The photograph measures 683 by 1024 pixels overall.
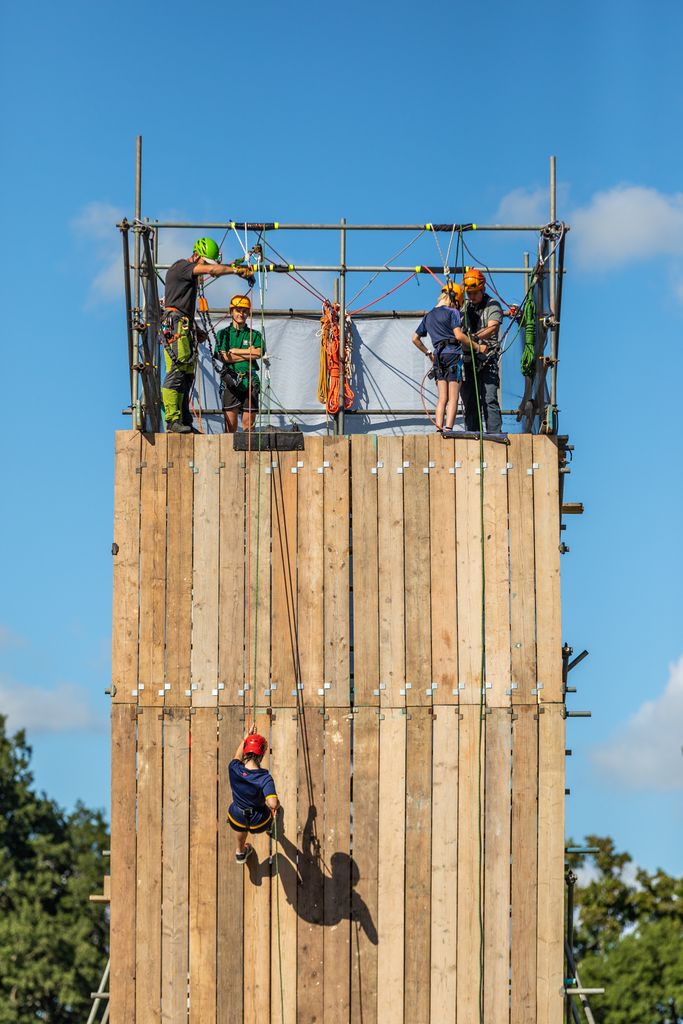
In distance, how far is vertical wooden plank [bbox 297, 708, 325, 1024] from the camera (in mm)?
16609

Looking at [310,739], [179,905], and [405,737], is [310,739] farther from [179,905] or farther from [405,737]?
[179,905]

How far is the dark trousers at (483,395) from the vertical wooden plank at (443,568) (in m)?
1.21

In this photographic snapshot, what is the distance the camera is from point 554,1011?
16.5 m

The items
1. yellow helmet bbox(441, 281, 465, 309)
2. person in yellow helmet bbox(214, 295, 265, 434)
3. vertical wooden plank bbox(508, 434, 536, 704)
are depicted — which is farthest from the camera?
yellow helmet bbox(441, 281, 465, 309)

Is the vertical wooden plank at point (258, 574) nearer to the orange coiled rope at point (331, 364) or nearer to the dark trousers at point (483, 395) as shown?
the dark trousers at point (483, 395)

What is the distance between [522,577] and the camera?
17078 millimetres

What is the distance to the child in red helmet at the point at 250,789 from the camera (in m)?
16.3

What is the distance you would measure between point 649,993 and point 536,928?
37.7m

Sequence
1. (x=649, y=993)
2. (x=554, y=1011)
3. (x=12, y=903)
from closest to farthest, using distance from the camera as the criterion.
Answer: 1. (x=554, y=1011)
2. (x=649, y=993)
3. (x=12, y=903)

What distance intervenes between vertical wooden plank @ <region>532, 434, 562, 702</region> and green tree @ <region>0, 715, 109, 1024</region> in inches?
1751

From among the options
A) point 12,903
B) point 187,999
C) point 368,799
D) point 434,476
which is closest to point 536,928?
point 368,799

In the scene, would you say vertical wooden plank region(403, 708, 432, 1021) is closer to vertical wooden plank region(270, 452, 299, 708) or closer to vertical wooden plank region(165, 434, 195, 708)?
vertical wooden plank region(270, 452, 299, 708)

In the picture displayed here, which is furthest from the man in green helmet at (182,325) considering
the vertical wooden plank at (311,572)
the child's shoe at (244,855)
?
the child's shoe at (244,855)

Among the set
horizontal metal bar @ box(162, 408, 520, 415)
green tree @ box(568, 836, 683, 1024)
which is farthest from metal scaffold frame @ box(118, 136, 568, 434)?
green tree @ box(568, 836, 683, 1024)
